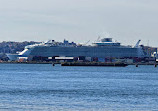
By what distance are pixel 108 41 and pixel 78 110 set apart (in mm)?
133848

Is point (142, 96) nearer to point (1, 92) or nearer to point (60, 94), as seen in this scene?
point (60, 94)

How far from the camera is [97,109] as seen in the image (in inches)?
1319

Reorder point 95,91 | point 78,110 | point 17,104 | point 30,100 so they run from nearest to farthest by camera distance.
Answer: point 78,110, point 17,104, point 30,100, point 95,91

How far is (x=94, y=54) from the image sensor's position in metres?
160

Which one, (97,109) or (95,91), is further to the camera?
(95,91)

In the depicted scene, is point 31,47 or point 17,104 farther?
point 31,47

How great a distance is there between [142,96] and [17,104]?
34.2ft

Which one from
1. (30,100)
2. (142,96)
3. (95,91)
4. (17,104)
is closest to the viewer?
(17,104)

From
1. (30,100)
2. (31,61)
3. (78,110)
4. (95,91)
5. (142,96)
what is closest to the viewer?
(78,110)

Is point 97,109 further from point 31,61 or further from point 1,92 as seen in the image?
point 31,61

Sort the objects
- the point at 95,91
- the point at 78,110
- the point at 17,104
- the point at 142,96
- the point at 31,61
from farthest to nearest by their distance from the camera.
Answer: the point at 31,61 → the point at 95,91 → the point at 142,96 → the point at 17,104 → the point at 78,110

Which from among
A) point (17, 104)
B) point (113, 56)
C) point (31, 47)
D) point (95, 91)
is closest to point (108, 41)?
point (113, 56)

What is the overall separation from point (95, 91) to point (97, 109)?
41.0 feet

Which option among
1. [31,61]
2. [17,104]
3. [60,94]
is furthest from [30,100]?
[31,61]
